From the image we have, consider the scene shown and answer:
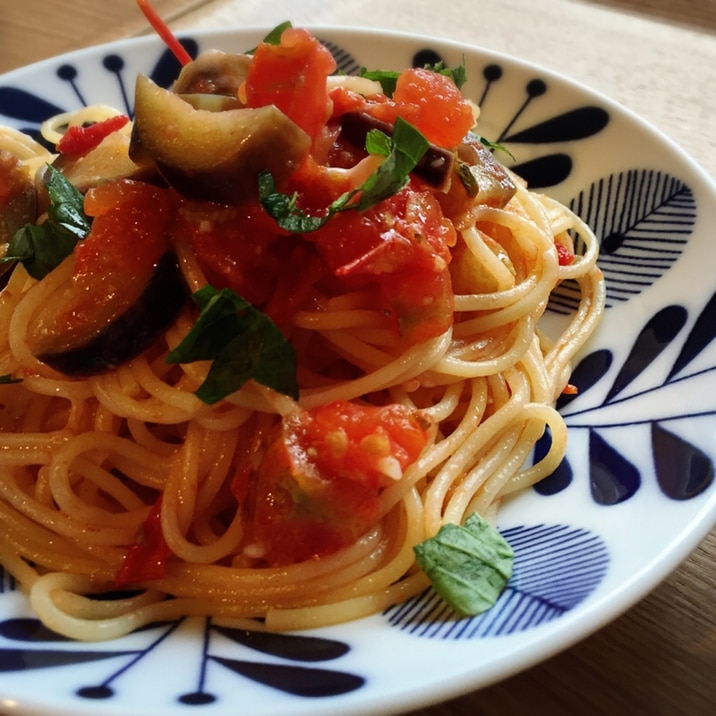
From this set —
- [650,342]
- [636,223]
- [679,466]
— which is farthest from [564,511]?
[636,223]

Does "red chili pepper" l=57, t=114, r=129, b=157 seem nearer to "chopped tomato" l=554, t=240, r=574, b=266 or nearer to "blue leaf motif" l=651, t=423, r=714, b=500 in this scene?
"chopped tomato" l=554, t=240, r=574, b=266

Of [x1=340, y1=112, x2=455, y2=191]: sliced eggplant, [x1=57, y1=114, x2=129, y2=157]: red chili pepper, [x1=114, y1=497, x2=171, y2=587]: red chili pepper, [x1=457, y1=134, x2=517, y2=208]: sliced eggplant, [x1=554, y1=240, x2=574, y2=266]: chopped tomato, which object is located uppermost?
[x1=340, y1=112, x2=455, y2=191]: sliced eggplant

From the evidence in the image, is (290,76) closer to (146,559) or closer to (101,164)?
(101,164)

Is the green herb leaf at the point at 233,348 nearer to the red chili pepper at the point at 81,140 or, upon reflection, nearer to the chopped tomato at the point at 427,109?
the chopped tomato at the point at 427,109

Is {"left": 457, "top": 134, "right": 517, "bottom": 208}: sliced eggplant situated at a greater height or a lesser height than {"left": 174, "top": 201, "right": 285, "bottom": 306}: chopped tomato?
Result: greater

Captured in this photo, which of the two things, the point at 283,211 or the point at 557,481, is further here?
the point at 557,481

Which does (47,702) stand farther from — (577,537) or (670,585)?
(670,585)

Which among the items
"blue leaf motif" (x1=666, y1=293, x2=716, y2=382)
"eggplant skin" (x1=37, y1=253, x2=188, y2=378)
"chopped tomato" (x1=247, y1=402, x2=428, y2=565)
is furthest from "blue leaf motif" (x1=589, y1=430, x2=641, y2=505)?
"eggplant skin" (x1=37, y1=253, x2=188, y2=378)
